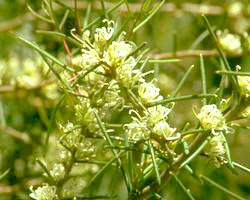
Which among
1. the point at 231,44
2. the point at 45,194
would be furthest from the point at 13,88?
the point at 45,194

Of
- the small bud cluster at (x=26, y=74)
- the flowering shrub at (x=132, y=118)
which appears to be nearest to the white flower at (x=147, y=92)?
the flowering shrub at (x=132, y=118)

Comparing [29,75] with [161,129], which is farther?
[29,75]

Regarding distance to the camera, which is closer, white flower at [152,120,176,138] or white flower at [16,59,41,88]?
white flower at [152,120,176,138]

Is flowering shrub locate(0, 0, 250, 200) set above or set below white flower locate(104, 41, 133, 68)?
below

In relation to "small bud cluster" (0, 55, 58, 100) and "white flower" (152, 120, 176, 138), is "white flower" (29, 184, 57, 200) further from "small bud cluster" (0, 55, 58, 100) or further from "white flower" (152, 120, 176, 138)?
"small bud cluster" (0, 55, 58, 100)

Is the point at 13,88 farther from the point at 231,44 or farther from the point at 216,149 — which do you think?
the point at 216,149

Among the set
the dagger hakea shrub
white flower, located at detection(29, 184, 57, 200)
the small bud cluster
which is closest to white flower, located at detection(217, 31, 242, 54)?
the small bud cluster
